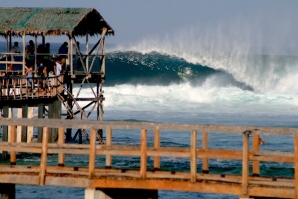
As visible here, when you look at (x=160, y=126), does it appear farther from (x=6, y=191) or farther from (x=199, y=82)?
(x=199, y=82)

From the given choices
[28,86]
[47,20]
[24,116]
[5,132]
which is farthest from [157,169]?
[47,20]

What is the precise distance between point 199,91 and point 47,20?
3474 cm

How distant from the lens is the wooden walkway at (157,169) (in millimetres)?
15663

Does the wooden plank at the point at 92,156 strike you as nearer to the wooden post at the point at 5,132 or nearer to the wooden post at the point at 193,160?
the wooden post at the point at 193,160

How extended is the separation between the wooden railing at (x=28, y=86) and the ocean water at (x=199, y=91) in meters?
2.05

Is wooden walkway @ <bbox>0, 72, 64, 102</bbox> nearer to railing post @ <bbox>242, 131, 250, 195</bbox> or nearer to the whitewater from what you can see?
railing post @ <bbox>242, 131, 250, 195</bbox>

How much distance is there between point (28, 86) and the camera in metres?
28.8

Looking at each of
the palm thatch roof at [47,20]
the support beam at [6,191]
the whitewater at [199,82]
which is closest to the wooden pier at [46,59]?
the palm thatch roof at [47,20]

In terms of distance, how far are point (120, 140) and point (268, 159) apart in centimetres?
2107

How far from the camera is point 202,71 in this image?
7181 cm

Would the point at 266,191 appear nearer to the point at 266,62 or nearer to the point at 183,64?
the point at 183,64

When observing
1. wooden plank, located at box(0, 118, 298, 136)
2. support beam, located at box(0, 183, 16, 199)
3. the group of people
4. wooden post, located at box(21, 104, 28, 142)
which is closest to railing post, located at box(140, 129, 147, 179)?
wooden plank, located at box(0, 118, 298, 136)

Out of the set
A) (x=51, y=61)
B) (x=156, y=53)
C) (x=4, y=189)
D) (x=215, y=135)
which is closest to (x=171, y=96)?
(x=156, y=53)

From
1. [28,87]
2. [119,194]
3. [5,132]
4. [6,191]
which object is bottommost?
[6,191]
